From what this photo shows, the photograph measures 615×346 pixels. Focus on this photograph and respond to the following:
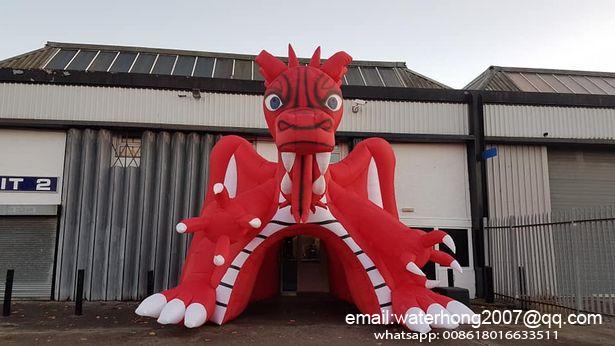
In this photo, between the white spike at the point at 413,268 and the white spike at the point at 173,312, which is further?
the white spike at the point at 413,268

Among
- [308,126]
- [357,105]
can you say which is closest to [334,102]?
[308,126]

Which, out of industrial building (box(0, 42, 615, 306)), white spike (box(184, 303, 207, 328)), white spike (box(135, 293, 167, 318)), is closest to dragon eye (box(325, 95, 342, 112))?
white spike (box(184, 303, 207, 328))

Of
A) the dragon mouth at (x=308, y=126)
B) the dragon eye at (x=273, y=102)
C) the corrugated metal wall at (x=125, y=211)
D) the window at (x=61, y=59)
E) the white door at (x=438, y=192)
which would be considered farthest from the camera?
the window at (x=61, y=59)

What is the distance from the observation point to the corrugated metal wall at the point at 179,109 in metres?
10.5

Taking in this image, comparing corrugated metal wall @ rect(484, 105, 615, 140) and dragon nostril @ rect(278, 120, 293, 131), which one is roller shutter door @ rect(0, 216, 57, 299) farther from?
corrugated metal wall @ rect(484, 105, 615, 140)

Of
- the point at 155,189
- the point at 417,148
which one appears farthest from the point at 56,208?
the point at 417,148

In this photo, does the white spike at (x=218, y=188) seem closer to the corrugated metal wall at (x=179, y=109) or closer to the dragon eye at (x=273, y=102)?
the dragon eye at (x=273, y=102)

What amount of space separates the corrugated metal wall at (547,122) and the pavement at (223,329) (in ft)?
17.1

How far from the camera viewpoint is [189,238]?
1045 centimetres

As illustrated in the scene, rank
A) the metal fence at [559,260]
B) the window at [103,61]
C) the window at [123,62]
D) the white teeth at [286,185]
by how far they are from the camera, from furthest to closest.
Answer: the window at [123,62], the window at [103,61], the metal fence at [559,260], the white teeth at [286,185]

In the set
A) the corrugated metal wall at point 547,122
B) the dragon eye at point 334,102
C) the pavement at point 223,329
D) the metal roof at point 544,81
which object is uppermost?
the metal roof at point 544,81

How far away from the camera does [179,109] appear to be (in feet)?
35.8

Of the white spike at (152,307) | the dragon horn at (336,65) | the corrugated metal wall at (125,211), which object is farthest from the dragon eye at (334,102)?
the corrugated metal wall at (125,211)

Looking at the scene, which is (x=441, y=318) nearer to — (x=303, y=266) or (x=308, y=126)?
(x=308, y=126)
